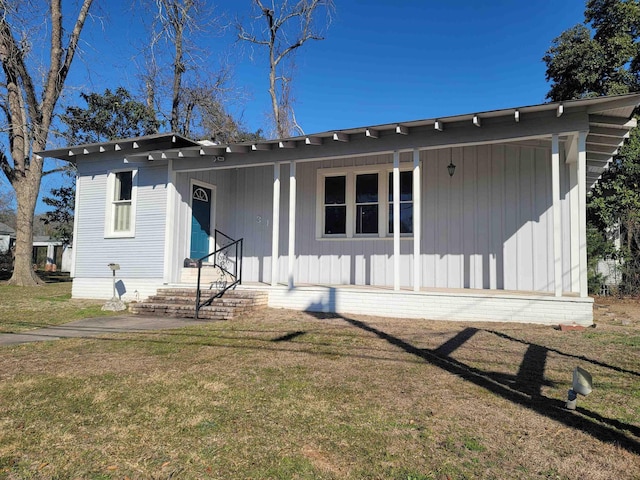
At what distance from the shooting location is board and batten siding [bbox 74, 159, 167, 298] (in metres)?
9.70

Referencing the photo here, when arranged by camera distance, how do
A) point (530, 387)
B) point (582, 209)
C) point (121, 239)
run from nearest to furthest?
point (530, 387), point (582, 209), point (121, 239)

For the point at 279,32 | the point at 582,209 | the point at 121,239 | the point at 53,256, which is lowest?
the point at 53,256

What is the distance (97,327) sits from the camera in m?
6.56

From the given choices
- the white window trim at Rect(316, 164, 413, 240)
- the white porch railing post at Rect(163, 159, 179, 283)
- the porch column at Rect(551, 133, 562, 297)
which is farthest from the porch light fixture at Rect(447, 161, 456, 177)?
the white porch railing post at Rect(163, 159, 179, 283)

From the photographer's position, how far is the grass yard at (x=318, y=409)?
91.7 inches

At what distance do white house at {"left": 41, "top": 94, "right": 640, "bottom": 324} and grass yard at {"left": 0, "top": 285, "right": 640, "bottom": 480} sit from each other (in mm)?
2247

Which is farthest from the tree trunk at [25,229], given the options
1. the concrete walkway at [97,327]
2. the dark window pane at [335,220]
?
the dark window pane at [335,220]

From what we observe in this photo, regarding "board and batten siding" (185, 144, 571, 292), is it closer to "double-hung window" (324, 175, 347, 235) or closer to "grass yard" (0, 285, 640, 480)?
"double-hung window" (324, 175, 347, 235)

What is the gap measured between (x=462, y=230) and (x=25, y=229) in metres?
13.9

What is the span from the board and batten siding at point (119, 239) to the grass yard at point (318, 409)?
4.54m

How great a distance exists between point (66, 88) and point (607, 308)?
17.9 meters

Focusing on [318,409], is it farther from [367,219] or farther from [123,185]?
[123,185]

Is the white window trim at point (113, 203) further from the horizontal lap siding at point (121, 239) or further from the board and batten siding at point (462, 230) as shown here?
the board and batten siding at point (462, 230)

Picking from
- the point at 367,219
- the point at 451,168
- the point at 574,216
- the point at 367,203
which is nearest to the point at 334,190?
the point at 367,203
